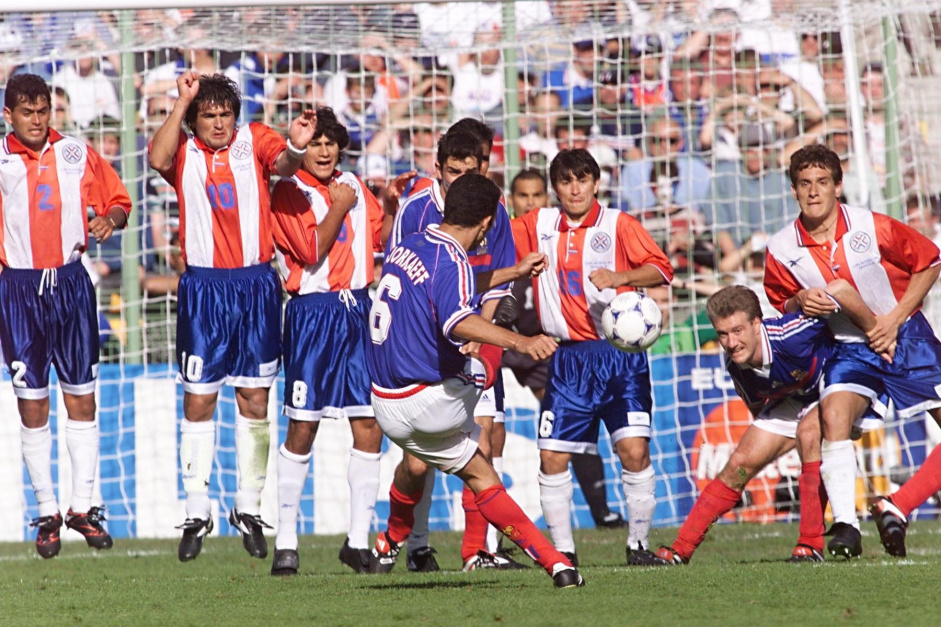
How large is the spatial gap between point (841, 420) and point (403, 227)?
2.47 m

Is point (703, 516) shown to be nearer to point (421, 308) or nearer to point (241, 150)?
point (421, 308)

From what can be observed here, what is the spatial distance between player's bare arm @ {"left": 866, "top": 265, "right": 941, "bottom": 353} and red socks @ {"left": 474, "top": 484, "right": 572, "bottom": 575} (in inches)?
89.8

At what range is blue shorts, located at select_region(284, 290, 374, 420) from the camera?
675cm

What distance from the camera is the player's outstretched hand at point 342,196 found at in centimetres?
673

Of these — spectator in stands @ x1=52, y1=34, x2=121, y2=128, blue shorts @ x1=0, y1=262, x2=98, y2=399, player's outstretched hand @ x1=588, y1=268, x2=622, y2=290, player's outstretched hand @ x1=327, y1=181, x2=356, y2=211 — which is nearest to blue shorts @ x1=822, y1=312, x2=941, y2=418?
player's outstretched hand @ x1=588, y1=268, x2=622, y2=290

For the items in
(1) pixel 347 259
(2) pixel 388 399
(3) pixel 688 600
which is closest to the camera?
(3) pixel 688 600

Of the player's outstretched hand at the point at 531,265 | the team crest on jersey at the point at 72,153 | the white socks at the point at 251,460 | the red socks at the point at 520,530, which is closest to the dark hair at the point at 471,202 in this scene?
the player's outstretched hand at the point at 531,265

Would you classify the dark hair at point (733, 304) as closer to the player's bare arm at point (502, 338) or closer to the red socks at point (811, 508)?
the red socks at point (811, 508)

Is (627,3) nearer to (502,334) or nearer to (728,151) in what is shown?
(728,151)

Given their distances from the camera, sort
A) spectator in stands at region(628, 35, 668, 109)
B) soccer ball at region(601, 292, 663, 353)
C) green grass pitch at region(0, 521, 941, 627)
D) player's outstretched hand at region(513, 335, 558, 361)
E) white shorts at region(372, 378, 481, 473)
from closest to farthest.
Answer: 1. green grass pitch at region(0, 521, 941, 627)
2. player's outstretched hand at region(513, 335, 558, 361)
3. white shorts at region(372, 378, 481, 473)
4. soccer ball at region(601, 292, 663, 353)
5. spectator in stands at region(628, 35, 668, 109)

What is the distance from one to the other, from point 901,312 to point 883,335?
180 millimetres

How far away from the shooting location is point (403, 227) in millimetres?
6699

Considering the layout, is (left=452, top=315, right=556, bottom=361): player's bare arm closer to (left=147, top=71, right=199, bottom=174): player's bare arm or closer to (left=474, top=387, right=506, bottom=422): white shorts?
(left=474, top=387, right=506, bottom=422): white shorts

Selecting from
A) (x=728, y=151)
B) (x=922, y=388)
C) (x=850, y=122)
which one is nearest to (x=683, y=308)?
(x=728, y=151)
